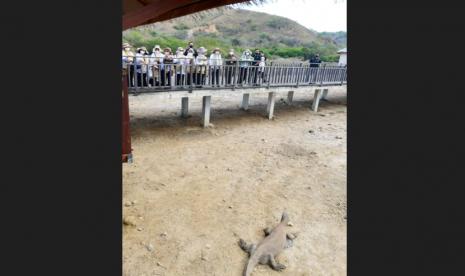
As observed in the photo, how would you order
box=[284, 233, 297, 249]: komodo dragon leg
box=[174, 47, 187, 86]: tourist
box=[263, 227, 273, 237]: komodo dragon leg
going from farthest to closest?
1. box=[174, 47, 187, 86]: tourist
2. box=[263, 227, 273, 237]: komodo dragon leg
3. box=[284, 233, 297, 249]: komodo dragon leg

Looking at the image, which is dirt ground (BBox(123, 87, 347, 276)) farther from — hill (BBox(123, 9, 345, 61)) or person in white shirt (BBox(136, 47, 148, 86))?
hill (BBox(123, 9, 345, 61))

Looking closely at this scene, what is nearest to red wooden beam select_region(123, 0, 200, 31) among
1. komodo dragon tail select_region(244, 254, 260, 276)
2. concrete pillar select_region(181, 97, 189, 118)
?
komodo dragon tail select_region(244, 254, 260, 276)

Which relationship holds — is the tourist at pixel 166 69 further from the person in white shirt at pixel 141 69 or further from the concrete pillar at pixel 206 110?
the concrete pillar at pixel 206 110

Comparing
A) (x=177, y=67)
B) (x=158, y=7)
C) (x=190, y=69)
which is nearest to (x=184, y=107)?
(x=190, y=69)

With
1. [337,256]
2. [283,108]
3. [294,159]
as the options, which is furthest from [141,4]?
[283,108]

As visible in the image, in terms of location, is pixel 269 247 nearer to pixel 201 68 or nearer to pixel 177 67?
pixel 177 67

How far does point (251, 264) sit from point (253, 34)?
2444 inches

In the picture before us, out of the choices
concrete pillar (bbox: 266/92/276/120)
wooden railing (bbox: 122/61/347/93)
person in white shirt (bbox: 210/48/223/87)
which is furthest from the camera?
concrete pillar (bbox: 266/92/276/120)

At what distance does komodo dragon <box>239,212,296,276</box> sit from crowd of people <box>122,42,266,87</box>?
6.53 metres

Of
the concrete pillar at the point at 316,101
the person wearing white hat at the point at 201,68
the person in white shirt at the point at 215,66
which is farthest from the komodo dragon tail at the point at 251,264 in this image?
the concrete pillar at the point at 316,101

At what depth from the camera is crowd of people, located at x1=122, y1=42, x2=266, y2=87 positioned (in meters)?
9.89

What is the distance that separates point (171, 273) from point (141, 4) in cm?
427

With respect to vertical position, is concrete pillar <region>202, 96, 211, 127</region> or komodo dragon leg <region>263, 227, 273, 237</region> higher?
concrete pillar <region>202, 96, 211, 127</region>

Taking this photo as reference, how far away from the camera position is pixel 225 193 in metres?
7.86
